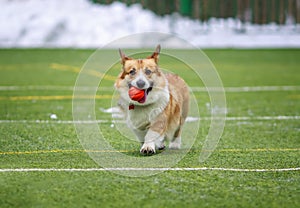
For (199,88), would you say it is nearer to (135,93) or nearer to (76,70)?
(76,70)

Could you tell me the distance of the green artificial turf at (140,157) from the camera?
3502 millimetres

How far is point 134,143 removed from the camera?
17.2 ft

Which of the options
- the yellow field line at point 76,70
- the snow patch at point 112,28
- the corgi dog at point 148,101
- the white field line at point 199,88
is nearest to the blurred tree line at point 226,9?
the snow patch at point 112,28

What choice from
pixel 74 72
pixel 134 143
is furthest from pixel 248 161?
pixel 74 72

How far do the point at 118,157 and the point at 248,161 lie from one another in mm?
911

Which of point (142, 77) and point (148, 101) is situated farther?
point (148, 101)

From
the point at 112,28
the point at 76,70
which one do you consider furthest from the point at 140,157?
the point at 112,28

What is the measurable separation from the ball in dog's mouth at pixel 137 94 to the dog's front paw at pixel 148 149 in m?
0.35

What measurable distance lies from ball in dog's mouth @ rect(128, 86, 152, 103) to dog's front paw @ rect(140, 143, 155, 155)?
1.16ft

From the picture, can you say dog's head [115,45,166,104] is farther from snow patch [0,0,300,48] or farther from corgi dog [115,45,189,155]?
snow patch [0,0,300,48]

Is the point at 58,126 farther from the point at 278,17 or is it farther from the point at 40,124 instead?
the point at 278,17

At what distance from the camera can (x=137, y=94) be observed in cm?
Result: 434

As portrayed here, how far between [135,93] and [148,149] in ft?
1.48

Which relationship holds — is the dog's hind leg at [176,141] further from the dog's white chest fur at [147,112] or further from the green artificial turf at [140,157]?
the dog's white chest fur at [147,112]
